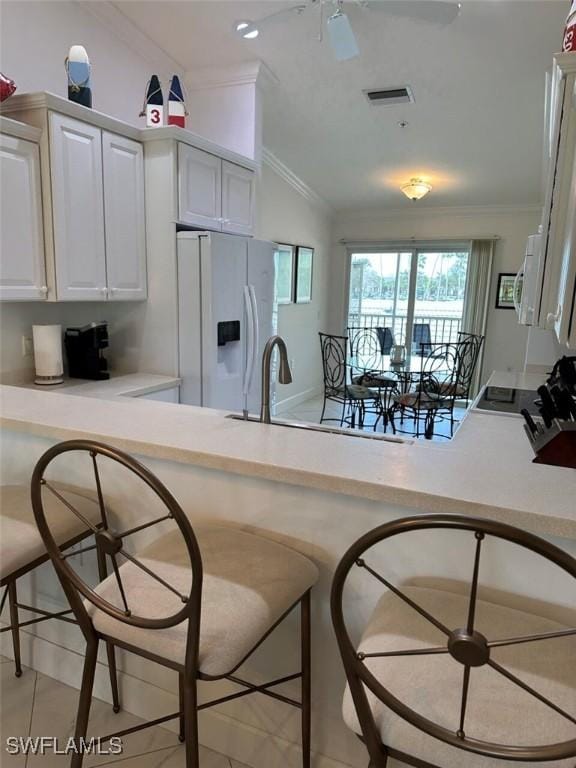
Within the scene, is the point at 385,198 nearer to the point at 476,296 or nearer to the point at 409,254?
the point at 409,254

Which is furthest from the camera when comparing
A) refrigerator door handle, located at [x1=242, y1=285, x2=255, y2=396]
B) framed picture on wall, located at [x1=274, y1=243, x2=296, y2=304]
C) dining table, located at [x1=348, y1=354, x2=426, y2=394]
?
framed picture on wall, located at [x1=274, y1=243, x2=296, y2=304]

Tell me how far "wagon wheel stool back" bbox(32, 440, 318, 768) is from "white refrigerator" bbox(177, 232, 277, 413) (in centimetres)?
187

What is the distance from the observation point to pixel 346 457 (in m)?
1.26

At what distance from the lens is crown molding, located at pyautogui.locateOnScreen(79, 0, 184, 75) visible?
286 cm

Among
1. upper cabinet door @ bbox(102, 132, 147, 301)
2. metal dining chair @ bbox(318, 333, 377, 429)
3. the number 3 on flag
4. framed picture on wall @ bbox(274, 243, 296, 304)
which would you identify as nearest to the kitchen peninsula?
upper cabinet door @ bbox(102, 132, 147, 301)

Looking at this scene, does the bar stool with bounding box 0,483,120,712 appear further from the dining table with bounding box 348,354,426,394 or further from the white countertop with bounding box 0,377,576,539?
the dining table with bounding box 348,354,426,394

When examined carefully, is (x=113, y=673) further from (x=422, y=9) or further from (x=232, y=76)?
(x=232, y=76)

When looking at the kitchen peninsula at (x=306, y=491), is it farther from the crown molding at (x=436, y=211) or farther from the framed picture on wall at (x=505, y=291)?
the crown molding at (x=436, y=211)

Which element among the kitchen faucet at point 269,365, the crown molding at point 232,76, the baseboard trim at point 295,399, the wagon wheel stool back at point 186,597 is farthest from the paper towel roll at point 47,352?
the baseboard trim at point 295,399

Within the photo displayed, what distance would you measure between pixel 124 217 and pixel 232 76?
1478 millimetres

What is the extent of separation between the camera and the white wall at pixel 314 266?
515 centimetres

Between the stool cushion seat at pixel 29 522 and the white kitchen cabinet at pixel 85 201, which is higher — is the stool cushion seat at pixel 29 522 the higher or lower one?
the lower one

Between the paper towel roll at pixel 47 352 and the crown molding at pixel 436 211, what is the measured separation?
4995mm

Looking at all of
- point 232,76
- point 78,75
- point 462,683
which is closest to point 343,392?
point 232,76
